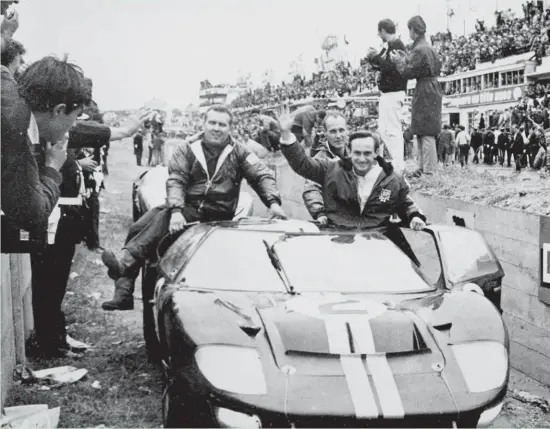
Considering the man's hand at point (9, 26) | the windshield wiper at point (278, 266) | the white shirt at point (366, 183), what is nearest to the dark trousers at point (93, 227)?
the white shirt at point (366, 183)

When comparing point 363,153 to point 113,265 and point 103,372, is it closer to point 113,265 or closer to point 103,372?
point 113,265

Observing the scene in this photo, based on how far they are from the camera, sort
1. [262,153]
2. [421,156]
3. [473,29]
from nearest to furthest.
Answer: [421,156]
[262,153]
[473,29]

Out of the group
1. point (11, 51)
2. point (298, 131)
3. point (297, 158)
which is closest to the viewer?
point (11, 51)

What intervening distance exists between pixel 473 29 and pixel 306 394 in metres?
41.5

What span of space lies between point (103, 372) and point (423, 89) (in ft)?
18.4

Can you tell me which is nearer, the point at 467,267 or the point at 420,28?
the point at 467,267

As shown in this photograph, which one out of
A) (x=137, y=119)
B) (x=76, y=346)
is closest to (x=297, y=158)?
(x=137, y=119)

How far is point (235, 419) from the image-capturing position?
3.57m

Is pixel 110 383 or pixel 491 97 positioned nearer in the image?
pixel 110 383

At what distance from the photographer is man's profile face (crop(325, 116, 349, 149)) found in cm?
733

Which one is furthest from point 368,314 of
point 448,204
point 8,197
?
point 448,204

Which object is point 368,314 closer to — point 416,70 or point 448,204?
point 448,204

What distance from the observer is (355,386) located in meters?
3.58

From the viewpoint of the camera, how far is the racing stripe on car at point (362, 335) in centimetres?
382
